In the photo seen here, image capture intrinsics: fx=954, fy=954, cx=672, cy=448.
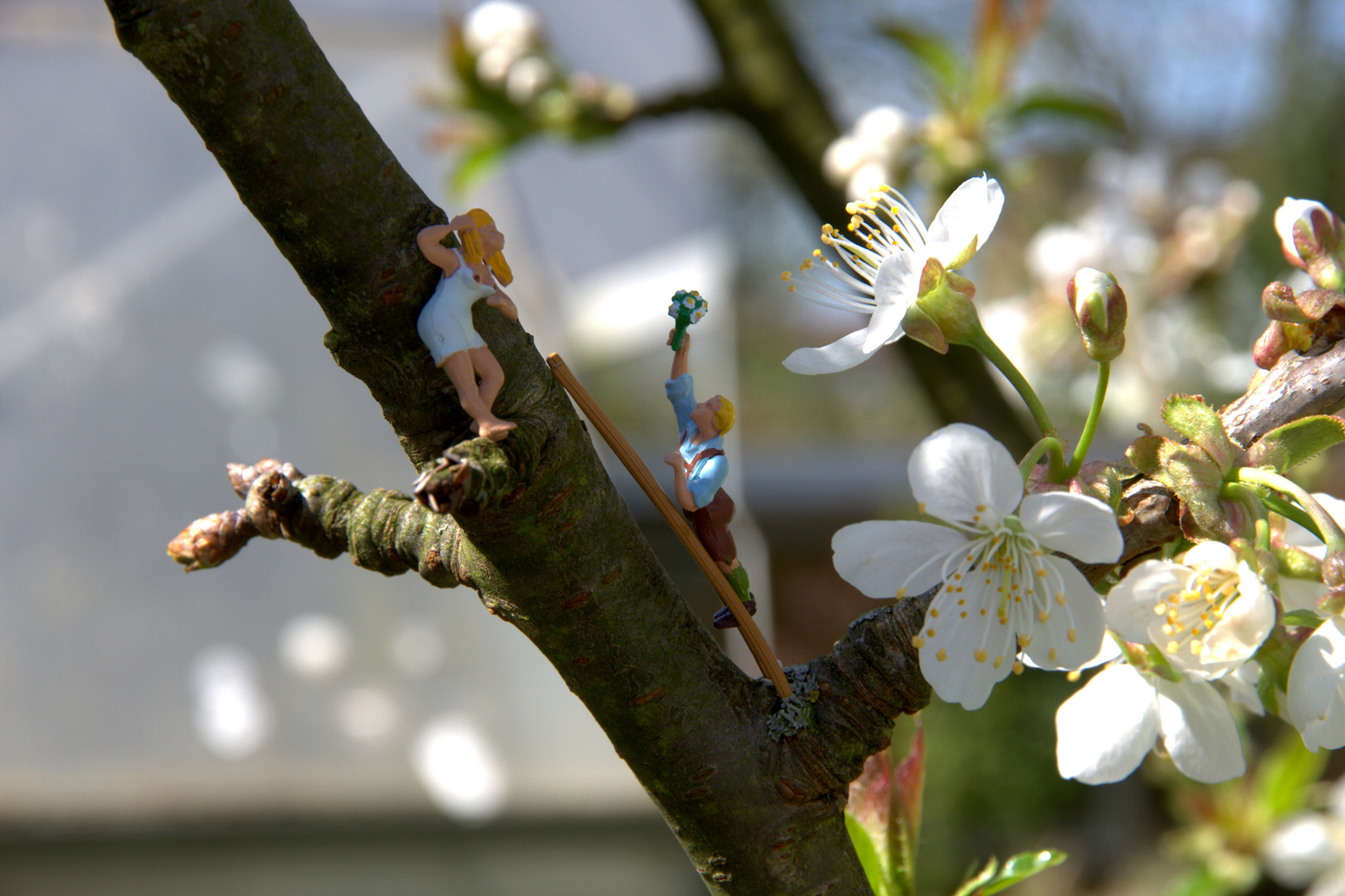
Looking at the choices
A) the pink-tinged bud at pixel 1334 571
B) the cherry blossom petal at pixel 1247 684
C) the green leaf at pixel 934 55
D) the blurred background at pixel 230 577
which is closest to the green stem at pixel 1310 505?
the pink-tinged bud at pixel 1334 571

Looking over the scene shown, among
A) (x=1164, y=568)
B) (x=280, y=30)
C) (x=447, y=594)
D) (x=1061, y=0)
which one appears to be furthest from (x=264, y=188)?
(x=1061, y=0)

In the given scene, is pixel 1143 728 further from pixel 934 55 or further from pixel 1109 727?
pixel 934 55

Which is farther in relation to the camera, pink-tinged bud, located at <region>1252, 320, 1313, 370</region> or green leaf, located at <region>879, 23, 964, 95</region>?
green leaf, located at <region>879, 23, 964, 95</region>

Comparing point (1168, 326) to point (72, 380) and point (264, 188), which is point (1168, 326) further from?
point (72, 380)

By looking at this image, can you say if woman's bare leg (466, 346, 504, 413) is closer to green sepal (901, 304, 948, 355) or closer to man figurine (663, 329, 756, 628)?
man figurine (663, 329, 756, 628)

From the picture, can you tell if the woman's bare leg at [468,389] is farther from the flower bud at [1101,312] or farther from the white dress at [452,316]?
the flower bud at [1101,312]

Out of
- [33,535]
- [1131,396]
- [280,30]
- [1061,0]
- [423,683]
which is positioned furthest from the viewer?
[1061,0]

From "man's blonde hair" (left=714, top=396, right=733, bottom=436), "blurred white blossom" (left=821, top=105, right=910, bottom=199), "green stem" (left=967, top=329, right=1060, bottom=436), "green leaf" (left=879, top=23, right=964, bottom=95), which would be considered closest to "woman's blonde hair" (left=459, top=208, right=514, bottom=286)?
"man's blonde hair" (left=714, top=396, right=733, bottom=436)
